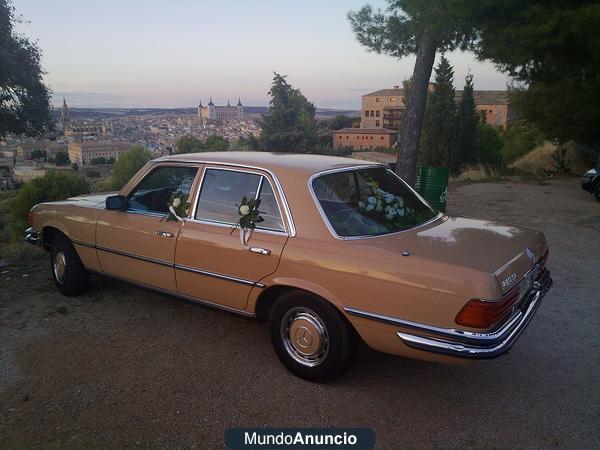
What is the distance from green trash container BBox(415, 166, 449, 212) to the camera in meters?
9.30

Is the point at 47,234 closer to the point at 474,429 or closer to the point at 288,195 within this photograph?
the point at 288,195

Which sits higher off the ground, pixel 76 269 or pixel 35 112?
pixel 35 112

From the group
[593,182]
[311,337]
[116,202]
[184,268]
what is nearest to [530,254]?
[311,337]

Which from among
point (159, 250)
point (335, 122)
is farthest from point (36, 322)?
point (335, 122)

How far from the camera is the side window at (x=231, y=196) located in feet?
11.4

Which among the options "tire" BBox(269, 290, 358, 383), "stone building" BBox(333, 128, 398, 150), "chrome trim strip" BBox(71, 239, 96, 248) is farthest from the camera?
"stone building" BBox(333, 128, 398, 150)

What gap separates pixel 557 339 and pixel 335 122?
9225 centimetres

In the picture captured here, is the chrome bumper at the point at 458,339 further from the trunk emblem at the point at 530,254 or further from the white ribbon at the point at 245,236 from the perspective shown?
the white ribbon at the point at 245,236

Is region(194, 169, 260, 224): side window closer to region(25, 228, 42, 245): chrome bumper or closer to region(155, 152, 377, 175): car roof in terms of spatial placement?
region(155, 152, 377, 175): car roof

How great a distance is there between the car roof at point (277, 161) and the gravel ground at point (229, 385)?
152cm

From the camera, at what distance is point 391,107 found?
90.9 m

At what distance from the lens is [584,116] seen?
1324 centimetres

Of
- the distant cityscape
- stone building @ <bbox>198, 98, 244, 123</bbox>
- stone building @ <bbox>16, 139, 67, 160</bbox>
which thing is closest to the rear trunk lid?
the distant cityscape

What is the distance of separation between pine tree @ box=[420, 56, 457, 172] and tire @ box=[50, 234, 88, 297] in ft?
80.9
